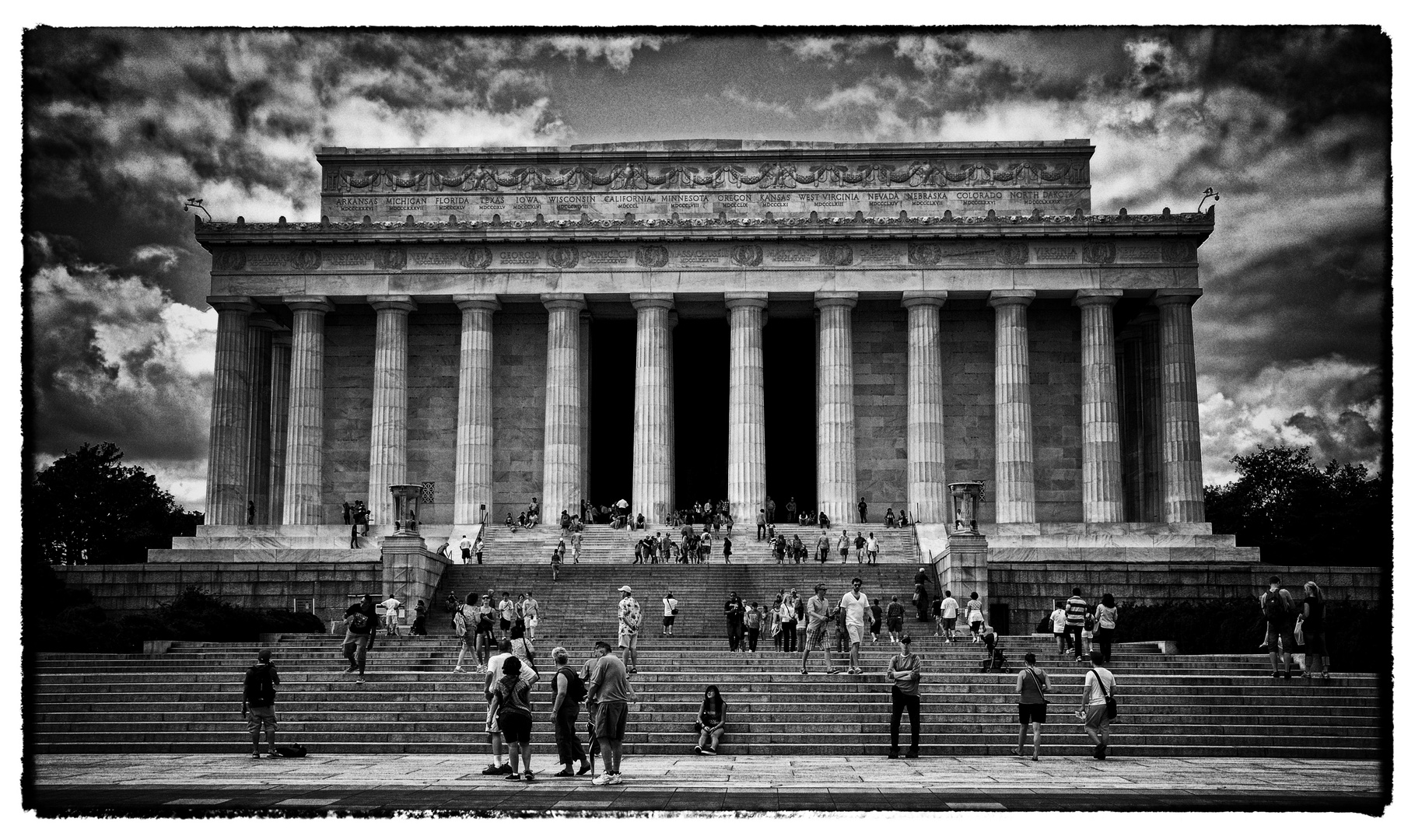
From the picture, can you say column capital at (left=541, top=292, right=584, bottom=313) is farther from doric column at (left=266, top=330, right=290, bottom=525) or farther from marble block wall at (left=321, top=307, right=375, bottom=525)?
doric column at (left=266, top=330, right=290, bottom=525)

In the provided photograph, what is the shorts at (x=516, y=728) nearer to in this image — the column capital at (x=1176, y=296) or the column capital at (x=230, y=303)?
the column capital at (x=230, y=303)

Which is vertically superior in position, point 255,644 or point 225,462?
point 225,462

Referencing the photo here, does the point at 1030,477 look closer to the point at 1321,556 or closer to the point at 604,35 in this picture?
the point at 1321,556

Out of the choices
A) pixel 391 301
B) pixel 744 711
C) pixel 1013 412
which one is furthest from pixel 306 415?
pixel 744 711

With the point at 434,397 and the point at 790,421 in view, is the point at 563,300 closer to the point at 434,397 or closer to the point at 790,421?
the point at 434,397

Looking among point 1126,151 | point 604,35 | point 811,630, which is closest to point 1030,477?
point 1126,151

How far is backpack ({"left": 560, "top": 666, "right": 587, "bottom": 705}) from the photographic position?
2130 centimetres

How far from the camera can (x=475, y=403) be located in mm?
60344

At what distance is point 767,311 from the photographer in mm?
61781

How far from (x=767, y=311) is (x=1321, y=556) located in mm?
24841

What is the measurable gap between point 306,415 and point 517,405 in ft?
27.9

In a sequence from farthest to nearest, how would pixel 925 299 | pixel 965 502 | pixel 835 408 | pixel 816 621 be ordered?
pixel 925 299 < pixel 835 408 < pixel 965 502 < pixel 816 621

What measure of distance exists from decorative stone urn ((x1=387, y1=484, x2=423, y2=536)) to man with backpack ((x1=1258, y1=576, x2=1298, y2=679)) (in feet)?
81.6

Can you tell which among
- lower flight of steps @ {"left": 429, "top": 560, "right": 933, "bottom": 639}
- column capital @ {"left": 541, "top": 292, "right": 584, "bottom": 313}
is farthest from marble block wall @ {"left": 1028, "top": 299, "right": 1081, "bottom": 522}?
column capital @ {"left": 541, "top": 292, "right": 584, "bottom": 313}
